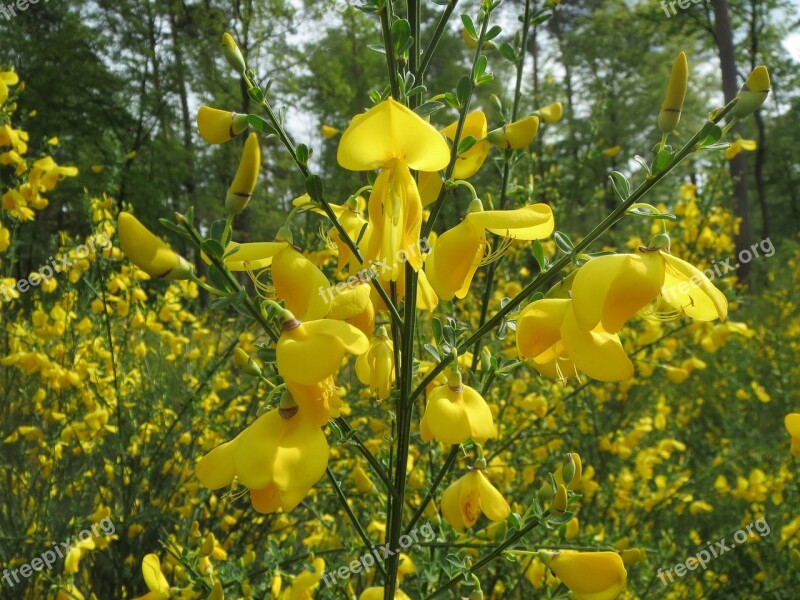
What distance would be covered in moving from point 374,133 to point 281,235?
7.4 inches

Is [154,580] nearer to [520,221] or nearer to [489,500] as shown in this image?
[489,500]

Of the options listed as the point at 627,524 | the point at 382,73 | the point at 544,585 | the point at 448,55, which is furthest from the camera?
the point at 448,55

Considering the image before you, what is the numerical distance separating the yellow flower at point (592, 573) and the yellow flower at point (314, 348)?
52 cm

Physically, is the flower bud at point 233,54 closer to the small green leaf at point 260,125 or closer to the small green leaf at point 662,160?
the small green leaf at point 260,125

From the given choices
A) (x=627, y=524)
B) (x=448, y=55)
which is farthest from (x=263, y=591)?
(x=448, y=55)

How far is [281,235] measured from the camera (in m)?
0.77

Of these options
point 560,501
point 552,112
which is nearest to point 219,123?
point 552,112

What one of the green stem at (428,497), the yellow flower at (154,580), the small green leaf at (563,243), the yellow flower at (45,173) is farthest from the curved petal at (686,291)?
the yellow flower at (45,173)

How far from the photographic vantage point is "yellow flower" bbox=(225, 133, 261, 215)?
712 mm

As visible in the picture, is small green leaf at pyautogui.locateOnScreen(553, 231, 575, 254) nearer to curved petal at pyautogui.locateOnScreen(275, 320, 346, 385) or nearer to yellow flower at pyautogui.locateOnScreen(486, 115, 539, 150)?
yellow flower at pyautogui.locateOnScreen(486, 115, 539, 150)

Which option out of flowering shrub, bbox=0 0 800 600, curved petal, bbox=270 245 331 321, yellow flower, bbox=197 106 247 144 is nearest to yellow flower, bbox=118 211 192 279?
flowering shrub, bbox=0 0 800 600

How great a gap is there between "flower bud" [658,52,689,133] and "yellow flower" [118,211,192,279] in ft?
2.02

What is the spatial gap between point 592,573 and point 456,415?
32cm

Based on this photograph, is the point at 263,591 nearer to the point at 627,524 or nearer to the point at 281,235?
the point at 281,235
